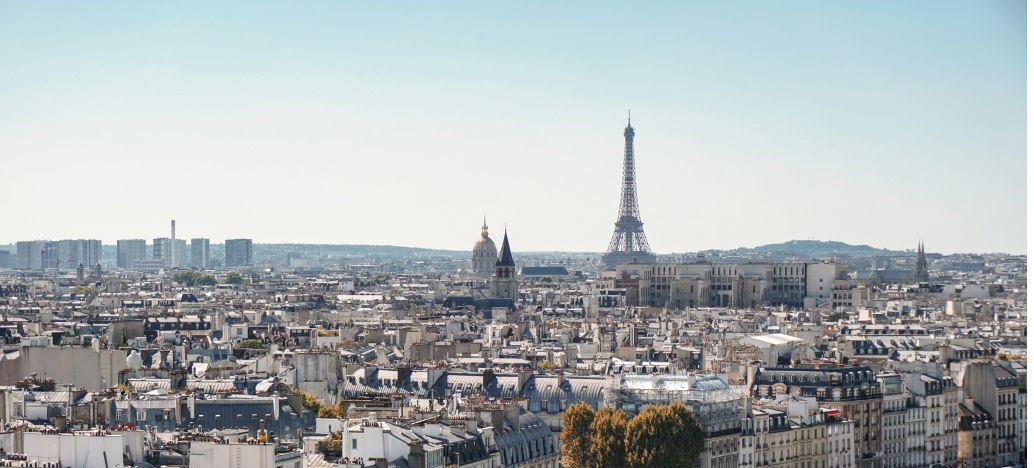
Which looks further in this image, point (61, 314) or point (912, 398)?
point (61, 314)

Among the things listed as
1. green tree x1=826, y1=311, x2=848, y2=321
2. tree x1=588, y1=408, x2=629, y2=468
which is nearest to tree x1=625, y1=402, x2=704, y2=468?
tree x1=588, y1=408, x2=629, y2=468

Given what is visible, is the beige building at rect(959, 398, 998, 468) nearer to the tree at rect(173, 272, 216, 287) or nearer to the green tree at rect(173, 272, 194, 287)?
the tree at rect(173, 272, 216, 287)

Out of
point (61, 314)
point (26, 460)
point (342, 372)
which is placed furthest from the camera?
point (61, 314)

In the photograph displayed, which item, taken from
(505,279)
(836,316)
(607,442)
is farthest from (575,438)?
(505,279)

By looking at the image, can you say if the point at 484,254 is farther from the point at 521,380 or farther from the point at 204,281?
the point at 521,380

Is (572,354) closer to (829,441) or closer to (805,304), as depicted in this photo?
(829,441)

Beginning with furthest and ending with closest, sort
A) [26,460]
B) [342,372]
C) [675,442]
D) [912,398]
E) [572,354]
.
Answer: [572,354]
[342,372]
[912,398]
[675,442]
[26,460]

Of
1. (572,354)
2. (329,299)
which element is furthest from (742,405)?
(329,299)
